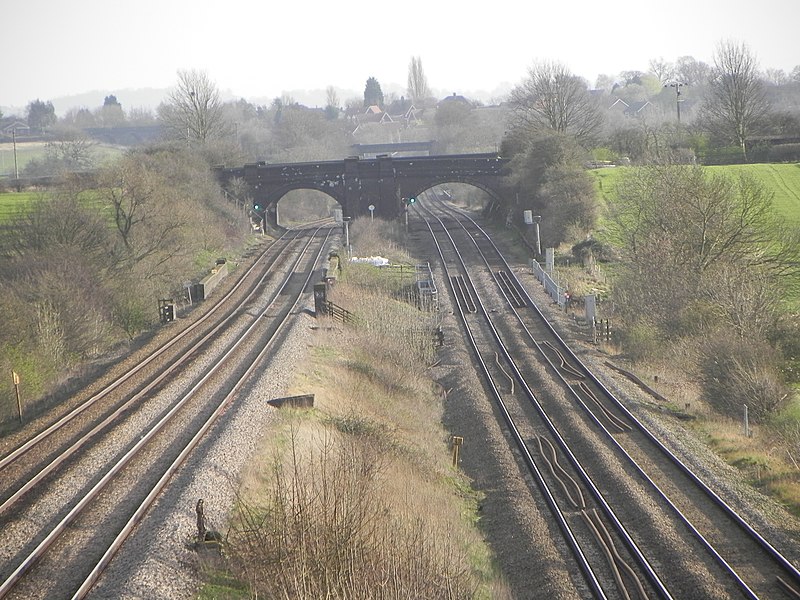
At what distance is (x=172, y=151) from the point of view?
185 feet

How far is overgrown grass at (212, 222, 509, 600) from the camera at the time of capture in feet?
26.4

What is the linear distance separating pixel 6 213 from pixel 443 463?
127 ft

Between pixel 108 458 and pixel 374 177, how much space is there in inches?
1792

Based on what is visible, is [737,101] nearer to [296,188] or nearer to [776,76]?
[296,188]

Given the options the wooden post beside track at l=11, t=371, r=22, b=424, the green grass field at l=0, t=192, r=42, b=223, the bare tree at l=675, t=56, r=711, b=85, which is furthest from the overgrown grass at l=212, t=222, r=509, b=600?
the bare tree at l=675, t=56, r=711, b=85

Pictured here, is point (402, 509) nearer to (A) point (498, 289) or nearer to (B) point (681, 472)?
(B) point (681, 472)

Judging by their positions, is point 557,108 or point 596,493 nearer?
point 596,493

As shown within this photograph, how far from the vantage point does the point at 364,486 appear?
Answer: 909cm

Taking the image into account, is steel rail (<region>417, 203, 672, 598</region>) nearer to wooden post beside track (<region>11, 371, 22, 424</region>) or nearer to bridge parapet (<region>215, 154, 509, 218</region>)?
wooden post beside track (<region>11, 371, 22, 424</region>)

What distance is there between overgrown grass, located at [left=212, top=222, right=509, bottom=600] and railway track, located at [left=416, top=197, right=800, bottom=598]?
1637 mm

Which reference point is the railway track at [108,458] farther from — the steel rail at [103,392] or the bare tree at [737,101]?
the bare tree at [737,101]

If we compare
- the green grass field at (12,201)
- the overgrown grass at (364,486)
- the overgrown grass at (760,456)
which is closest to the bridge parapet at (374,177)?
the green grass field at (12,201)

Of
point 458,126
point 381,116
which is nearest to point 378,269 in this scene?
point 458,126

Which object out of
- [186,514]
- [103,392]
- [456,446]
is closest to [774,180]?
[456,446]
